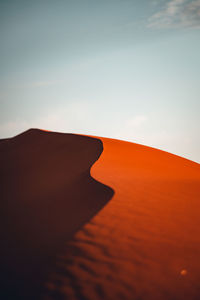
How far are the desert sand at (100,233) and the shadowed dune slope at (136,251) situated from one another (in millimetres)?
17

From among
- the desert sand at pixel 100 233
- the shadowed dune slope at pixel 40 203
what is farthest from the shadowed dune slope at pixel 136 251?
the shadowed dune slope at pixel 40 203

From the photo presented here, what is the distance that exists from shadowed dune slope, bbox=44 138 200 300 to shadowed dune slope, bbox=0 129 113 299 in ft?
1.31

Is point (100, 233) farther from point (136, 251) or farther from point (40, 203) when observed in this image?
point (40, 203)

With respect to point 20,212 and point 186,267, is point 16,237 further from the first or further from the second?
point 186,267

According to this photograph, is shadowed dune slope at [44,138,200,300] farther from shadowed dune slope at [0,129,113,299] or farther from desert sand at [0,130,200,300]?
shadowed dune slope at [0,129,113,299]

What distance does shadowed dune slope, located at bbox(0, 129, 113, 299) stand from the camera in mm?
3979

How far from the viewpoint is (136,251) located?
14.2 feet

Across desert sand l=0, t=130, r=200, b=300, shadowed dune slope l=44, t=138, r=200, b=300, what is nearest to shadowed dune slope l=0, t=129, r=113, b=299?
desert sand l=0, t=130, r=200, b=300

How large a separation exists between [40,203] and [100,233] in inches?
112

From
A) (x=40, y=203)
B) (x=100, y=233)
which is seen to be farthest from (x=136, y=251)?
(x=40, y=203)

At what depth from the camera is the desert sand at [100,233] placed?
142 inches

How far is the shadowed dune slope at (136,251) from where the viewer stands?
353 centimetres

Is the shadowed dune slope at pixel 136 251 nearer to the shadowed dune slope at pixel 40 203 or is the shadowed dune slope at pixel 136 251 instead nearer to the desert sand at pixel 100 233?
the desert sand at pixel 100 233

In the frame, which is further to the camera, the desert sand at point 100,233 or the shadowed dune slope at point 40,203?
the shadowed dune slope at point 40,203
